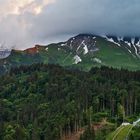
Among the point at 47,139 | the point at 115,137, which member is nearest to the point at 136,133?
the point at 115,137

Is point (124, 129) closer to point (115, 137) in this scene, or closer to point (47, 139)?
point (115, 137)

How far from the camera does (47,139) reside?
655ft

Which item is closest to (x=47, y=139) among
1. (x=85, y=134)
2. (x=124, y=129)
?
(x=85, y=134)

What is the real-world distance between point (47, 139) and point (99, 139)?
78.0 feet

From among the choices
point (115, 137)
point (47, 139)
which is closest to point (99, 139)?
point (115, 137)

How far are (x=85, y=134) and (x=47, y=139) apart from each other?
16765 millimetres

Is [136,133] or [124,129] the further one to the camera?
[124,129]

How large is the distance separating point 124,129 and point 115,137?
1130 centimetres

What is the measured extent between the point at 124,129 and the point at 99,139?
53.0 ft

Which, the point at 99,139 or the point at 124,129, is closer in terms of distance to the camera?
the point at 99,139

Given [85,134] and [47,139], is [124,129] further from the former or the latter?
[47,139]

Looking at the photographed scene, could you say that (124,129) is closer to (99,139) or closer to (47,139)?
(99,139)

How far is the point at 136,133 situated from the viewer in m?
186

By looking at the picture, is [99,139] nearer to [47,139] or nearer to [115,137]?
[115,137]
